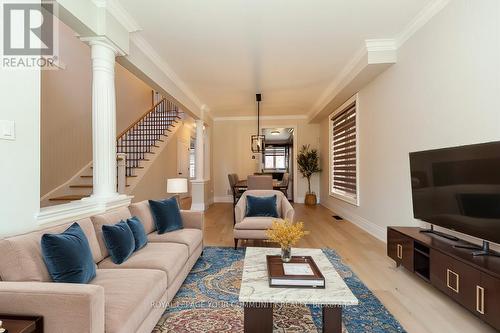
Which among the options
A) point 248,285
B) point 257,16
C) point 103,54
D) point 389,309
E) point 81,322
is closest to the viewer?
point 81,322

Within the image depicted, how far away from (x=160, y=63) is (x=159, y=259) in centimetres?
335

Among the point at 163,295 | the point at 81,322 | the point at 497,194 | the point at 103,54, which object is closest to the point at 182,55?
the point at 103,54

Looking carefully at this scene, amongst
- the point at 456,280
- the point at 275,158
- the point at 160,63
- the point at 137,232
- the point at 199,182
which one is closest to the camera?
the point at 456,280

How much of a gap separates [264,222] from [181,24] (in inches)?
111

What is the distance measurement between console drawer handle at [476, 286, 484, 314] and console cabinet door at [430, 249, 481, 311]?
0.03 m

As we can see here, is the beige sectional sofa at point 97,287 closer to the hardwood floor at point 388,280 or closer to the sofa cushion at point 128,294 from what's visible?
the sofa cushion at point 128,294

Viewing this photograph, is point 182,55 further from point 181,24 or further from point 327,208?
point 327,208

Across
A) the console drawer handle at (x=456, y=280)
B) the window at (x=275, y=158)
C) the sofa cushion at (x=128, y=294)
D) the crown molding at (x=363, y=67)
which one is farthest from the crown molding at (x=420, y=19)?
the window at (x=275, y=158)

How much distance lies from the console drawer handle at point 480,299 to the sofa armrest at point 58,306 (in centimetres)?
246

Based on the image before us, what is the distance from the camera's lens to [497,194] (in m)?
1.98

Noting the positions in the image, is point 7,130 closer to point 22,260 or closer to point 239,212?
point 22,260

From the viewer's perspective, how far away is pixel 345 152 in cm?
637

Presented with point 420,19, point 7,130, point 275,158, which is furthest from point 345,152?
point 275,158

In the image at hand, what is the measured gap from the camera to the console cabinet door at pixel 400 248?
2857 millimetres
